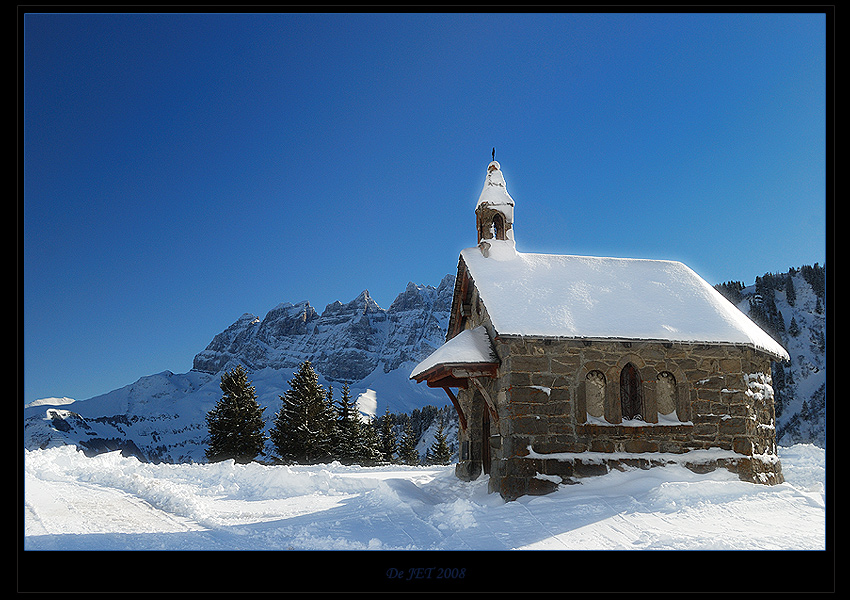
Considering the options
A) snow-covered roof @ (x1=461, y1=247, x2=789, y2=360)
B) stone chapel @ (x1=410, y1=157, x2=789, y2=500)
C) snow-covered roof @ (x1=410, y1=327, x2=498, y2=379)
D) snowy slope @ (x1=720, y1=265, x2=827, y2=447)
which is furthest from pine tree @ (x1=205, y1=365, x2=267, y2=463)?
snowy slope @ (x1=720, y1=265, x2=827, y2=447)

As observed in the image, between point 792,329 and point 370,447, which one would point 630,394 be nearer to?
point 370,447

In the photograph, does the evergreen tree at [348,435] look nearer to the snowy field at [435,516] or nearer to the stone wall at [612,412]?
the snowy field at [435,516]

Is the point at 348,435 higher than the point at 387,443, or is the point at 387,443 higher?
the point at 348,435

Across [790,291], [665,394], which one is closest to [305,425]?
[665,394]

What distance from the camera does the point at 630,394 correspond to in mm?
12508

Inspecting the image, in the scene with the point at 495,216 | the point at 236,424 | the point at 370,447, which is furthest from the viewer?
the point at 370,447

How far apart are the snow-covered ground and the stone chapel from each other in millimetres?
642

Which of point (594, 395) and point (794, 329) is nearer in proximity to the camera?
point (594, 395)

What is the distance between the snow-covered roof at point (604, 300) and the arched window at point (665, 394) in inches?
39.0

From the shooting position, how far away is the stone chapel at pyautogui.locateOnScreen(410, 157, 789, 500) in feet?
38.2

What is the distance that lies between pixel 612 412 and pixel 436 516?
15.6 feet
